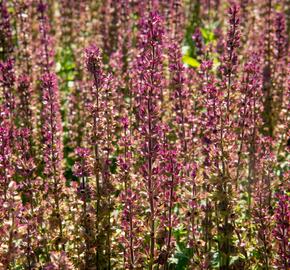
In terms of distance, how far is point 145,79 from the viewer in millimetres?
5047

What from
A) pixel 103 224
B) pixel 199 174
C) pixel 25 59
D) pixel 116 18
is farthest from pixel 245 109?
pixel 116 18

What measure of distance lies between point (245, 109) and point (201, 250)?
1694 millimetres

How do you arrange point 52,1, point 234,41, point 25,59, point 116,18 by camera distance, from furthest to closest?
point 52,1
point 116,18
point 25,59
point 234,41

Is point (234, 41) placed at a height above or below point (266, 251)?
above

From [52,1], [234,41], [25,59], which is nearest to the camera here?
[234,41]

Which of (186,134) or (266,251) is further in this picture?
(186,134)

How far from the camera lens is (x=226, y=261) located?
5910 mm

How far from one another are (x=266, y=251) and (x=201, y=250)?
2.54 ft

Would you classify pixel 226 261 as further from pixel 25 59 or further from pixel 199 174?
pixel 25 59

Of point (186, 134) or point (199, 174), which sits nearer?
point (199, 174)

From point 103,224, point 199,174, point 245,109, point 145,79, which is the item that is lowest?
point 103,224

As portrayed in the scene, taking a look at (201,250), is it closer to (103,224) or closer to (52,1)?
(103,224)

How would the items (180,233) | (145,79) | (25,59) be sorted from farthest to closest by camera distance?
(25,59)
(180,233)
(145,79)

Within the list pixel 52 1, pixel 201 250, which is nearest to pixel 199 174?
pixel 201 250
